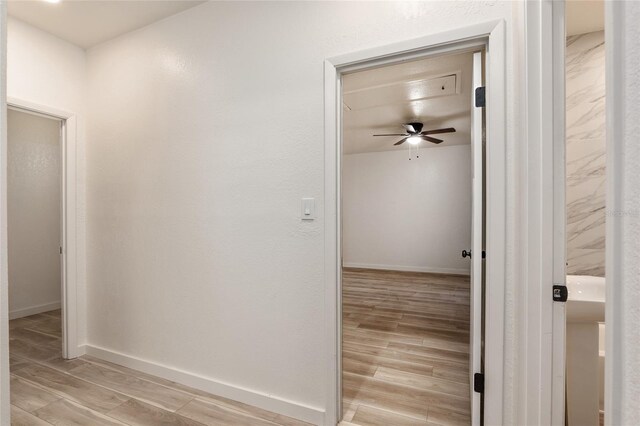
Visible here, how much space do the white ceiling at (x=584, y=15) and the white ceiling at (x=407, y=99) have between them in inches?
24.5

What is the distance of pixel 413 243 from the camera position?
6.34 metres

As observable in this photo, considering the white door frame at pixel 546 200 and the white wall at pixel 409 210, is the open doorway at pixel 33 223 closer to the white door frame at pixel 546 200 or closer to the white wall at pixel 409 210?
the white door frame at pixel 546 200

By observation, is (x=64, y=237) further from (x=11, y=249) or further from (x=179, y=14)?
(x=179, y=14)

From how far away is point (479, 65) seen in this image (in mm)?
1510

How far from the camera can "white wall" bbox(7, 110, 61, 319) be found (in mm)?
3602

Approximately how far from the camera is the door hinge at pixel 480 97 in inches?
58.5

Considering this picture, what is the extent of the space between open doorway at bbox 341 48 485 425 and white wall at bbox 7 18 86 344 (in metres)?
2.38

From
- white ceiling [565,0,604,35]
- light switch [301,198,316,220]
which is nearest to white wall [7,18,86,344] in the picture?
light switch [301,198,316,220]

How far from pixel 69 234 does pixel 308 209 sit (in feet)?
7.50

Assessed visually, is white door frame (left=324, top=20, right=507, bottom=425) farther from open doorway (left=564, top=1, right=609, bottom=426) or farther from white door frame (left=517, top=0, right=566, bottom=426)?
open doorway (left=564, top=1, right=609, bottom=426)

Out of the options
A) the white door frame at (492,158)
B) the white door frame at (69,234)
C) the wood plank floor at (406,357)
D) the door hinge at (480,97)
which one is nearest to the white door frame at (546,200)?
the white door frame at (492,158)

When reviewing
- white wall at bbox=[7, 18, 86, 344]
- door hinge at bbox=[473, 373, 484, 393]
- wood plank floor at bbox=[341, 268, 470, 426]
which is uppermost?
white wall at bbox=[7, 18, 86, 344]

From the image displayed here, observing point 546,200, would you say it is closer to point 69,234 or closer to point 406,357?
point 406,357

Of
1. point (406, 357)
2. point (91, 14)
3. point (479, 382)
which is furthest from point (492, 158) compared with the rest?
point (91, 14)
